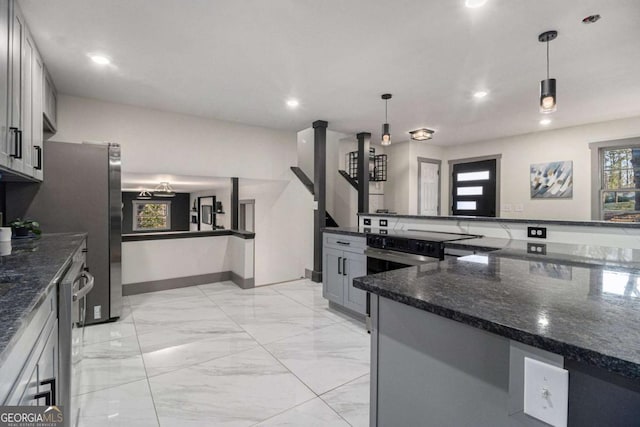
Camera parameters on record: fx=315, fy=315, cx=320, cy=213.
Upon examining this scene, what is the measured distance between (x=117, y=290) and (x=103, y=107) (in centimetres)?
229

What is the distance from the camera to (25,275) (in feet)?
4.51

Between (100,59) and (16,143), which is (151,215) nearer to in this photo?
(100,59)

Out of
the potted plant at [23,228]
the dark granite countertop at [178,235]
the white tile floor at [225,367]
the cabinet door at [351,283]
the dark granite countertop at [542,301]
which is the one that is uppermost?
the potted plant at [23,228]

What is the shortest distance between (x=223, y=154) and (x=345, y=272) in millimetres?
2683

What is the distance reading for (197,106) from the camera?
409cm

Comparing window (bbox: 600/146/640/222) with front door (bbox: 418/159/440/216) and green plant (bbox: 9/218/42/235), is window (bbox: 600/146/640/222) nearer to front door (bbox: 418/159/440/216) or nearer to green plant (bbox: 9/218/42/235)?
front door (bbox: 418/159/440/216)

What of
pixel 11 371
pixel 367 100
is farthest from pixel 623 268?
pixel 367 100

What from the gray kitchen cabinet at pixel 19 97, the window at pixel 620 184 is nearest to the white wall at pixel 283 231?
the gray kitchen cabinet at pixel 19 97

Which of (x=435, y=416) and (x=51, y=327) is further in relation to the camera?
(x=51, y=327)

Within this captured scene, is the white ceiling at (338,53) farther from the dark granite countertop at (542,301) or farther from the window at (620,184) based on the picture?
the dark granite countertop at (542,301)

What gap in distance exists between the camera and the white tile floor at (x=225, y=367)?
6.03 ft

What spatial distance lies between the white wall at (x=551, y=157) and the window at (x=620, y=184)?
0.17 metres

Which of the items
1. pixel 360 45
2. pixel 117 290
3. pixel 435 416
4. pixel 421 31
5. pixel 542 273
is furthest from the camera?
pixel 117 290

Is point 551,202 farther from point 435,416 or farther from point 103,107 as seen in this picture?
point 103,107
